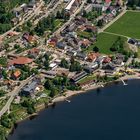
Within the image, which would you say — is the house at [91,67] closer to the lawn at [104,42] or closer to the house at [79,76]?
the house at [79,76]

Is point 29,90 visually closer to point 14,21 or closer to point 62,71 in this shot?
point 62,71

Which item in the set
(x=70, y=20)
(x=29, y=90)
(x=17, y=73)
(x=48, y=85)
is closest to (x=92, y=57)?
(x=48, y=85)

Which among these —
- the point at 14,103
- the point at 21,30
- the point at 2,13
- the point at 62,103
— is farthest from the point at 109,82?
the point at 2,13

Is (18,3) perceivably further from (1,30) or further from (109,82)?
(109,82)

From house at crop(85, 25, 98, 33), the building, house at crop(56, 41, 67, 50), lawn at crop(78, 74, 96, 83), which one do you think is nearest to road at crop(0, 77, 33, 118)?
lawn at crop(78, 74, 96, 83)

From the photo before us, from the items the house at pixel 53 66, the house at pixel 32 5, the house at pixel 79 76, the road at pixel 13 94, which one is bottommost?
the road at pixel 13 94

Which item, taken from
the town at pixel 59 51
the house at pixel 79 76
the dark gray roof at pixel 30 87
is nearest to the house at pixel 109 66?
the town at pixel 59 51
